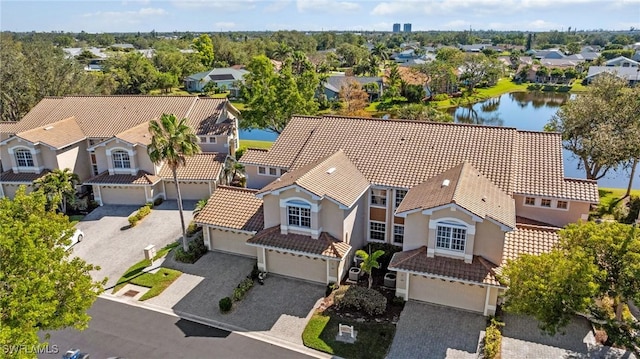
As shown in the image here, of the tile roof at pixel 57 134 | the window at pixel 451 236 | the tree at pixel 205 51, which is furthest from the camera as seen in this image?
the tree at pixel 205 51

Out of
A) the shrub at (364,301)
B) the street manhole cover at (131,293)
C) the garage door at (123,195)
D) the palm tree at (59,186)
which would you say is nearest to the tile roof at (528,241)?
the shrub at (364,301)

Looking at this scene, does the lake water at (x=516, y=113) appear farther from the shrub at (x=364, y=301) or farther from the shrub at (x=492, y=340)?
the shrub at (x=364, y=301)

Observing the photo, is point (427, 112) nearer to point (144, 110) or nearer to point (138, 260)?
point (144, 110)

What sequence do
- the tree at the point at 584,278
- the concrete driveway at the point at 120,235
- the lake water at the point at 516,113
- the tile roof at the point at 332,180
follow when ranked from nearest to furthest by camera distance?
the tree at the point at 584,278, the tile roof at the point at 332,180, the concrete driveway at the point at 120,235, the lake water at the point at 516,113

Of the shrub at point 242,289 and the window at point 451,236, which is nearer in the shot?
the window at point 451,236

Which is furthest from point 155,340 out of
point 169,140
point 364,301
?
point 169,140

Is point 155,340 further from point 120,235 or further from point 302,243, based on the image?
point 120,235

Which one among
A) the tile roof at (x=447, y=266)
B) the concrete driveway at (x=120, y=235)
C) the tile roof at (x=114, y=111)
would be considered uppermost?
the tile roof at (x=114, y=111)

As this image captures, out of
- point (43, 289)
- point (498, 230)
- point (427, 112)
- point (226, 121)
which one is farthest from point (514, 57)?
point (43, 289)
